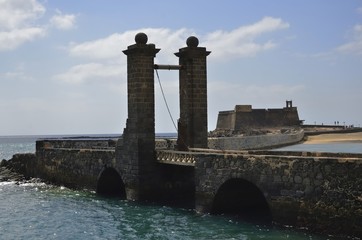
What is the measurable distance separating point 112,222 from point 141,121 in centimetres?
558

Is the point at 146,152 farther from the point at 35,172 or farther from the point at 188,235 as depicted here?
the point at 35,172

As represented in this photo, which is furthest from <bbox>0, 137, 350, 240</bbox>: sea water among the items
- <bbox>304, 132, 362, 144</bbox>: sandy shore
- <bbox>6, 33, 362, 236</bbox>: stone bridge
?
<bbox>304, 132, 362, 144</bbox>: sandy shore

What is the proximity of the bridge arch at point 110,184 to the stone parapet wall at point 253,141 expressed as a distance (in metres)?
18.6

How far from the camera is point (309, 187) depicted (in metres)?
14.5

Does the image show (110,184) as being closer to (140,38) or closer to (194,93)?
(194,93)

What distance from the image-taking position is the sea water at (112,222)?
52.0 feet

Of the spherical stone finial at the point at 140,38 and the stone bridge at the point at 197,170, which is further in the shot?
the spherical stone finial at the point at 140,38

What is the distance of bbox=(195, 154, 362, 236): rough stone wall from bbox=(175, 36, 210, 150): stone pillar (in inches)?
265

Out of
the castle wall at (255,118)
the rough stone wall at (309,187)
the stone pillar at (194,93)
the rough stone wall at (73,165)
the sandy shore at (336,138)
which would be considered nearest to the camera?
the rough stone wall at (309,187)

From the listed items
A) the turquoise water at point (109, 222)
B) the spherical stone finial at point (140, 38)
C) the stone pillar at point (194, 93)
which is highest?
the spherical stone finial at point (140, 38)

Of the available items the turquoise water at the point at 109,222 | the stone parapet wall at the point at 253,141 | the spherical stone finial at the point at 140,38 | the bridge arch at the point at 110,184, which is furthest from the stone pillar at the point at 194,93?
the stone parapet wall at the point at 253,141

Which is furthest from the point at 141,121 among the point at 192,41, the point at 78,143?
the point at 78,143

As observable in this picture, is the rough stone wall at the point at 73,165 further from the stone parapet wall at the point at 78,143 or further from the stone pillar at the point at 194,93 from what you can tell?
the stone pillar at the point at 194,93

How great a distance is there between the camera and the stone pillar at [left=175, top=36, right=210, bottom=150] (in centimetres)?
2416
